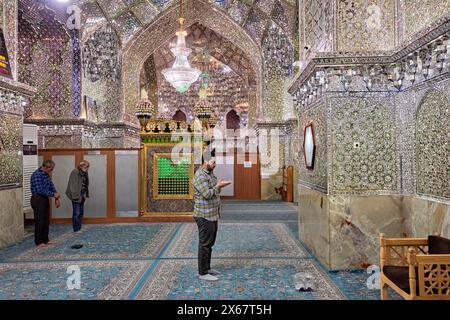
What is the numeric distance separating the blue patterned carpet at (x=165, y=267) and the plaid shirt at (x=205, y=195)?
1.99 ft

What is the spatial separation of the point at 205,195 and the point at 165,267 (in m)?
1.03

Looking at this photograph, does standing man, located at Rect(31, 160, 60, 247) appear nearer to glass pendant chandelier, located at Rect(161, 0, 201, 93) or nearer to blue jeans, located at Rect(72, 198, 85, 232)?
blue jeans, located at Rect(72, 198, 85, 232)

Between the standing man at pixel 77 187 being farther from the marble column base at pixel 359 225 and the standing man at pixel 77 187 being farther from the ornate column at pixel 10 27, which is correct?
the marble column base at pixel 359 225

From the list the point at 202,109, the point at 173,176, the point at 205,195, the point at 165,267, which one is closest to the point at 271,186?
the point at 202,109

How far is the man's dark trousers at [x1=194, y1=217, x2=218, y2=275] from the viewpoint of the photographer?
3193mm

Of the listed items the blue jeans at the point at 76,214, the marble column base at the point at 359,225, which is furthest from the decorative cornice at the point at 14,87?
the marble column base at the point at 359,225

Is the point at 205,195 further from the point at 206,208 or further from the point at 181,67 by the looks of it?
the point at 181,67

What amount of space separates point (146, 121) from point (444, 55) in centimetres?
492

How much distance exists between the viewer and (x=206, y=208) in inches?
125

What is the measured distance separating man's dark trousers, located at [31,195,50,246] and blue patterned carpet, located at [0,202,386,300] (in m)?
0.18

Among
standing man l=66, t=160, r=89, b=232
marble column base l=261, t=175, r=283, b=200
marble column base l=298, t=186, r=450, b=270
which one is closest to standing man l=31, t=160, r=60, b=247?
standing man l=66, t=160, r=89, b=232

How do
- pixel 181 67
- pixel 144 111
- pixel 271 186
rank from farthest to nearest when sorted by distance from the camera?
pixel 271 186 < pixel 181 67 < pixel 144 111

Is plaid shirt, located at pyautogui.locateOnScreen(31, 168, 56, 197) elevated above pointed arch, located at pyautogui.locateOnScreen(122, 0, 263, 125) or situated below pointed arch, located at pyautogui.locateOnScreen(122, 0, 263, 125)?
below
